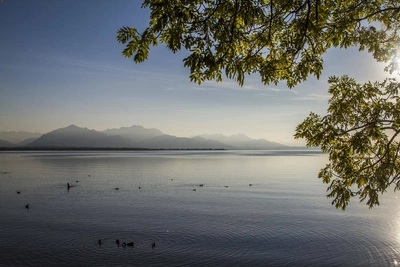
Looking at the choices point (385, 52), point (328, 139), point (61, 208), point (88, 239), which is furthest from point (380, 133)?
point (61, 208)

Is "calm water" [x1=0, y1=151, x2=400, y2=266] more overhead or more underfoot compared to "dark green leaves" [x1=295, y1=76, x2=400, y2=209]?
more underfoot

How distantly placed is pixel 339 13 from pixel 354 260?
1111 centimetres

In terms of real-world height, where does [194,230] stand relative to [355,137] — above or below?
below

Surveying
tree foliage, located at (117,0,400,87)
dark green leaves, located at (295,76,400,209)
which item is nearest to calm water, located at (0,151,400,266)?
dark green leaves, located at (295,76,400,209)

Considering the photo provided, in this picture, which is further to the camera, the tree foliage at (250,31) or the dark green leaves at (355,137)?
the dark green leaves at (355,137)

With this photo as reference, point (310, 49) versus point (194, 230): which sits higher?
point (310, 49)

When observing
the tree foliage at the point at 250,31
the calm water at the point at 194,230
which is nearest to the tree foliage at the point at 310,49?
the tree foliage at the point at 250,31

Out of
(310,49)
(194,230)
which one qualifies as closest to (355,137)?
(310,49)

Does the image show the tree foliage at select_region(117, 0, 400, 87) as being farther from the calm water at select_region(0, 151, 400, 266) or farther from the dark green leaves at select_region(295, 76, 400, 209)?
the calm water at select_region(0, 151, 400, 266)

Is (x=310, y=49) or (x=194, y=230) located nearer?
(x=310, y=49)

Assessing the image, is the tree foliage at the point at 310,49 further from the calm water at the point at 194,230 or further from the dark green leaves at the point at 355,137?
the calm water at the point at 194,230

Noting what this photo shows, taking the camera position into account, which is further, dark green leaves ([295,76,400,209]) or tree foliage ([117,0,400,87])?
dark green leaves ([295,76,400,209])

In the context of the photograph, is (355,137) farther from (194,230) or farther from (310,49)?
(194,230)

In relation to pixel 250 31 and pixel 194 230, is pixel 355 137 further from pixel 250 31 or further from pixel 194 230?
pixel 194 230
